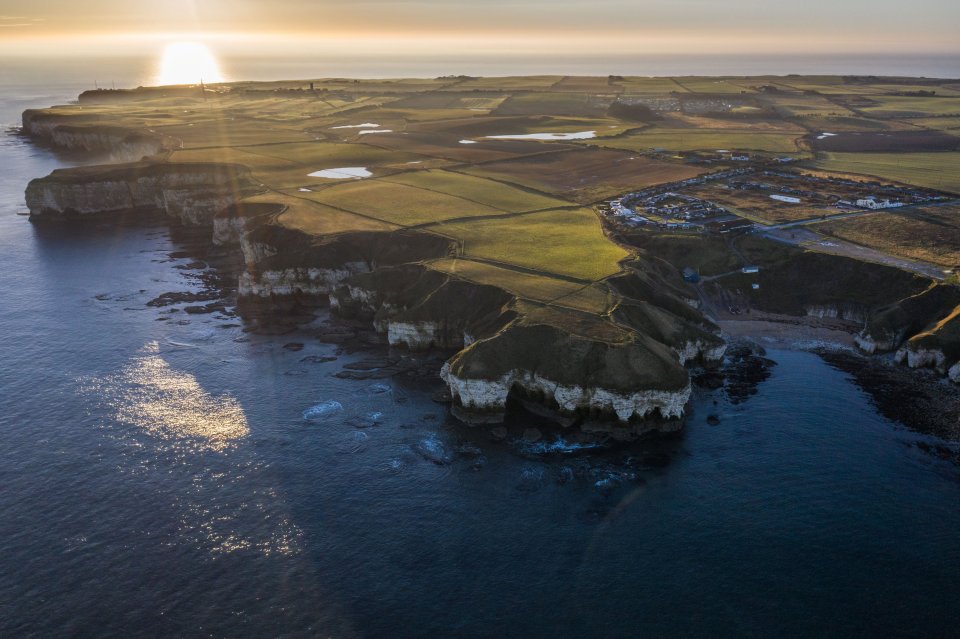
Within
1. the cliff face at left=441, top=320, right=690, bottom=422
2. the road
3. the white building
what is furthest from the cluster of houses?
the cliff face at left=441, top=320, right=690, bottom=422

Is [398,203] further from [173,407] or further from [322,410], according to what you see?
[173,407]

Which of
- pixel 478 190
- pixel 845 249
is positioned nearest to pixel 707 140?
pixel 478 190

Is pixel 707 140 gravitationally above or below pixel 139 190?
above

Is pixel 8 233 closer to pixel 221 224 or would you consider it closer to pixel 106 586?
pixel 221 224

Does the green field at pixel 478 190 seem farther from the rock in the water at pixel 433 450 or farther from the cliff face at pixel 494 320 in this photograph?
the rock in the water at pixel 433 450

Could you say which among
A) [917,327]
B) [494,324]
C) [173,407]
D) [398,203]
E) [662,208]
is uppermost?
[398,203]
